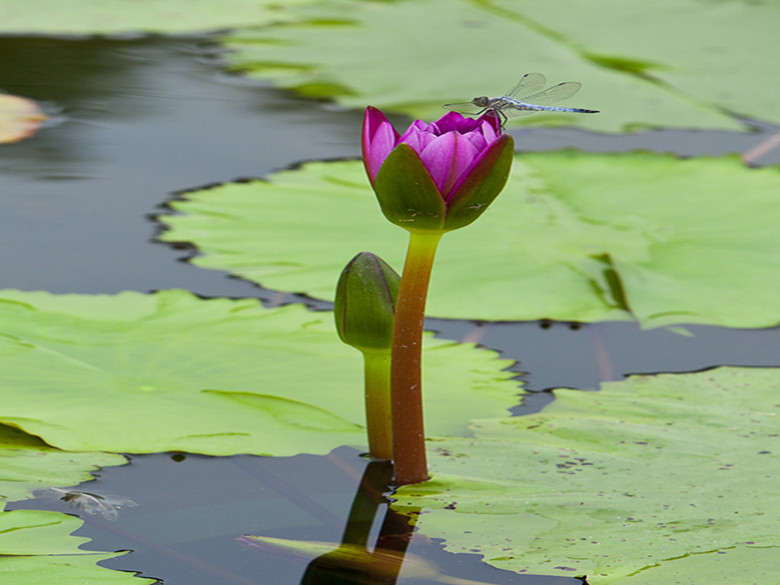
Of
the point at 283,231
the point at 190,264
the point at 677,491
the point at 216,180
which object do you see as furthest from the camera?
the point at 216,180

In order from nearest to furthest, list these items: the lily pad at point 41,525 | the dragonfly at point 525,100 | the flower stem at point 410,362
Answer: the lily pad at point 41,525
the flower stem at point 410,362
the dragonfly at point 525,100

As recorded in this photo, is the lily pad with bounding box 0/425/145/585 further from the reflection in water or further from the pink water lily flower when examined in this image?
the pink water lily flower

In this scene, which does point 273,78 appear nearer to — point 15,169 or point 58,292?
point 15,169

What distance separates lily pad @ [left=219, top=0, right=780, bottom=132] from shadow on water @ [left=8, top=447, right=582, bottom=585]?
1.70m

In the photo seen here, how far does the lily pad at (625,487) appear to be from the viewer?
79 cm

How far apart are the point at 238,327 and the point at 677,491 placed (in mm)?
635

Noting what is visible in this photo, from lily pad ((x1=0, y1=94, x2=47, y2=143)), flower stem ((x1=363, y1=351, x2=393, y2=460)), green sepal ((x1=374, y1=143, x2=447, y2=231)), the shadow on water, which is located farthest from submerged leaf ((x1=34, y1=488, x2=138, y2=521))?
lily pad ((x1=0, y1=94, x2=47, y2=143))

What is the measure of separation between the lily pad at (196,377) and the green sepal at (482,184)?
1.14 feet

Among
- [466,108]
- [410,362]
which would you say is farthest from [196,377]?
[466,108]

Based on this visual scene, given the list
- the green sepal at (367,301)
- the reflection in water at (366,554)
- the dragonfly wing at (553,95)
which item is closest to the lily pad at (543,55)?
the dragonfly wing at (553,95)

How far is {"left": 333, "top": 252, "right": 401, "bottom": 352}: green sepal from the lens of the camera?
0.91 m

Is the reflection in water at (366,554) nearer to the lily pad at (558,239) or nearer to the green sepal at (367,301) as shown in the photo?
the green sepal at (367,301)

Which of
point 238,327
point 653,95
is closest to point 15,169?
point 238,327

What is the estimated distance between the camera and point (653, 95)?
260 cm
